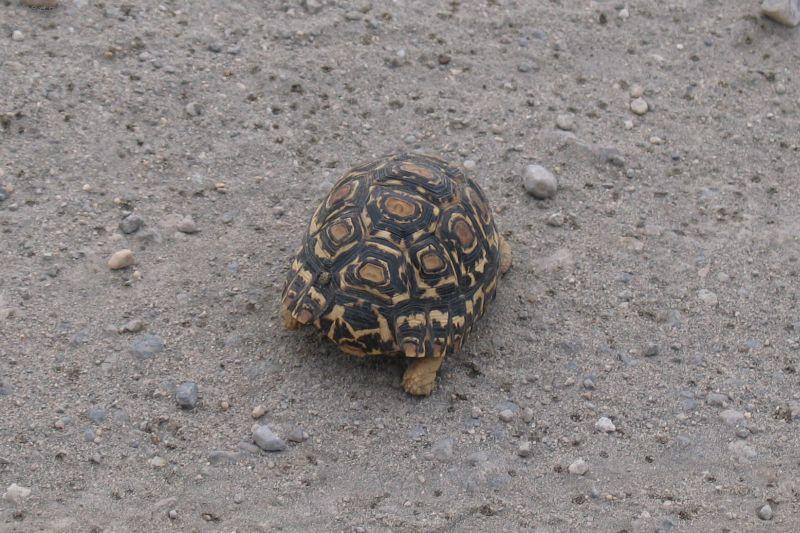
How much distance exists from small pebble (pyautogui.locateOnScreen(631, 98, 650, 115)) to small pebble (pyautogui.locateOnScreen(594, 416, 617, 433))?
2695mm

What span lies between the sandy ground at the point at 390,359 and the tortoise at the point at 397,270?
273mm

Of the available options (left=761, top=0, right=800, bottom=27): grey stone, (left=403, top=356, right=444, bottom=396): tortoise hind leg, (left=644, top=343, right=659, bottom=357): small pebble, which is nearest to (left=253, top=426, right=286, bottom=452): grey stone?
(left=403, top=356, right=444, bottom=396): tortoise hind leg

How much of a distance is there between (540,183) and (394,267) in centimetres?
163

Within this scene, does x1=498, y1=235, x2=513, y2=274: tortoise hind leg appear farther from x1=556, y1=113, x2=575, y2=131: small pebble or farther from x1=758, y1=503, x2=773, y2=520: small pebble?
x1=758, y1=503, x2=773, y2=520: small pebble

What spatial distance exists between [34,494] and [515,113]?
3.75 metres

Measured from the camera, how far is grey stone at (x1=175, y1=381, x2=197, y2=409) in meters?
4.23

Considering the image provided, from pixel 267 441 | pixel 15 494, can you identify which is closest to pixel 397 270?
pixel 267 441

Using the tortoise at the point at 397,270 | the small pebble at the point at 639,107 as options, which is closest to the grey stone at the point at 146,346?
the tortoise at the point at 397,270

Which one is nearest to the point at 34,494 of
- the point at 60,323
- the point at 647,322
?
the point at 60,323

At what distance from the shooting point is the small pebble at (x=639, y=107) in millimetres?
6348

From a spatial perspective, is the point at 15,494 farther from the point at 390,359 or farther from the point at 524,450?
the point at 524,450

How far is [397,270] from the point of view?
14.1ft

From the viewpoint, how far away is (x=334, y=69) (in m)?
6.30

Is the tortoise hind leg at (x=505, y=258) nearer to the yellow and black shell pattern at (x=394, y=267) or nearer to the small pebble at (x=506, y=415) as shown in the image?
the yellow and black shell pattern at (x=394, y=267)
